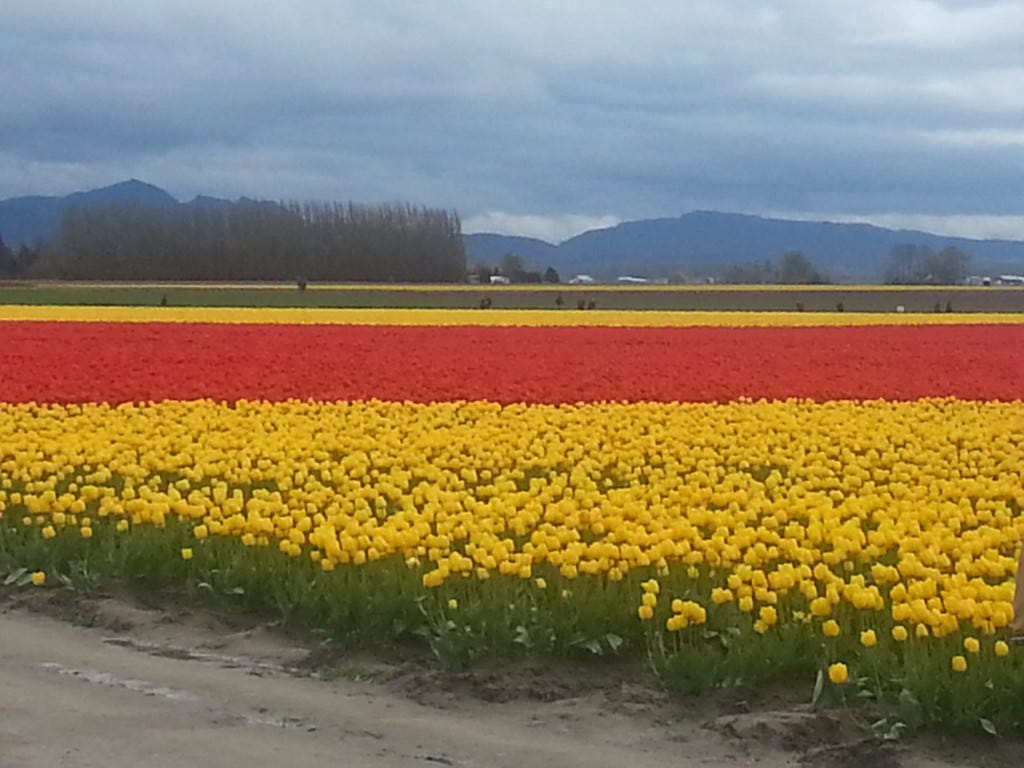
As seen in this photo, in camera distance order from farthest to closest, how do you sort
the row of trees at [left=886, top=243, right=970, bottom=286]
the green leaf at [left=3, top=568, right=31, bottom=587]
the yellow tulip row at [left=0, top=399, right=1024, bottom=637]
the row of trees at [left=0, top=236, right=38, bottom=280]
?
the row of trees at [left=886, top=243, right=970, bottom=286]
the row of trees at [left=0, top=236, right=38, bottom=280]
the green leaf at [left=3, top=568, right=31, bottom=587]
the yellow tulip row at [left=0, top=399, right=1024, bottom=637]

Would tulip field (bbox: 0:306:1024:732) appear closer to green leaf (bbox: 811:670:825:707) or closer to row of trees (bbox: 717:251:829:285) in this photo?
green leaf (bbox: 811:670:825:707)

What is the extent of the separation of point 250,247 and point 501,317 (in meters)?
70.2

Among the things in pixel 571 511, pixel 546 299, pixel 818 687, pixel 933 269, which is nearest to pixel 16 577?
pixel 571 511

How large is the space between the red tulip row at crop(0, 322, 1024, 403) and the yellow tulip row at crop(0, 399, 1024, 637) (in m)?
1.76

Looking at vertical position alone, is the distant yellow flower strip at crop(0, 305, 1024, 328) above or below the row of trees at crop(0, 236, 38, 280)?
below

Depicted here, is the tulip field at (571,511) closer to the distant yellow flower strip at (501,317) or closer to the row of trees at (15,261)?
the distant yellow flower strip at (501,317)

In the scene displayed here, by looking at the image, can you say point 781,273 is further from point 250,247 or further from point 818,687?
point 818,687

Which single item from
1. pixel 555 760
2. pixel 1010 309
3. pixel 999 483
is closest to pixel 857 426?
pixel 999 483

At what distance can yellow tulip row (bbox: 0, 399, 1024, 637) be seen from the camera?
26.7ft

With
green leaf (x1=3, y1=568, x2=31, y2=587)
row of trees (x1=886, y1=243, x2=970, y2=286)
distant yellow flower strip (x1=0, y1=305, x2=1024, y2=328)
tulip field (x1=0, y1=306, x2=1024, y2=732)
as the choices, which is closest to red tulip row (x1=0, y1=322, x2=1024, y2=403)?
tulip field (x1=0, y1=306, x2=1024, y2=732)

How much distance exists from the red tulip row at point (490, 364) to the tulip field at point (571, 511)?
15 cm

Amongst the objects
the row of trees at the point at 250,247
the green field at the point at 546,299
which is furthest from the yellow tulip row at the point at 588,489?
the row of trees at the point at 250,247

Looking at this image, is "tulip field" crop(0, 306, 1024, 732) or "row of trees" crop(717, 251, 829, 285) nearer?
"tulip field" crop(0, 306, 1024, 732)

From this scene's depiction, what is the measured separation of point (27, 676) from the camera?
712 cm
